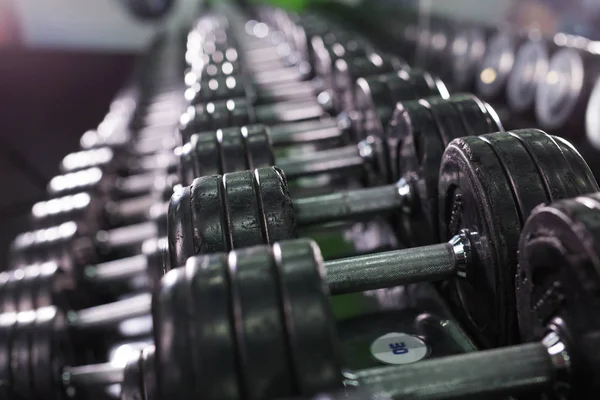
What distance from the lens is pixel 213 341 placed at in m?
0.59

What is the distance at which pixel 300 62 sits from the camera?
282 cm

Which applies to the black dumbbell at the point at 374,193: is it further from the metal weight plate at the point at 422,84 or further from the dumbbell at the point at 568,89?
the dumbbell at the point at 568,89

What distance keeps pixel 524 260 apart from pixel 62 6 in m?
4.77

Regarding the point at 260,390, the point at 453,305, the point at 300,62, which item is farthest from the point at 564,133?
the point at 260,390

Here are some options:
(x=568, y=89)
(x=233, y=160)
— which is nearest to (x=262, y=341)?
(x=233, y=160)

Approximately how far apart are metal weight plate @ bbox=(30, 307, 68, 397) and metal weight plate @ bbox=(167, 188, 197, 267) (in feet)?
1.58

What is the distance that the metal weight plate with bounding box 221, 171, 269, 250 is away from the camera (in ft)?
2.76

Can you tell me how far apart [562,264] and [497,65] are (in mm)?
2542

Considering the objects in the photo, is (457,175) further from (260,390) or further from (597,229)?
(260,390)

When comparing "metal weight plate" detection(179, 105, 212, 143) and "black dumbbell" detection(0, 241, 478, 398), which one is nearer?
"black dumbbell" detection(0, 241, 478, 398)

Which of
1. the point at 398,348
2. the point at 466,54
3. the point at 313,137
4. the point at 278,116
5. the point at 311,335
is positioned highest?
the point at 466,54

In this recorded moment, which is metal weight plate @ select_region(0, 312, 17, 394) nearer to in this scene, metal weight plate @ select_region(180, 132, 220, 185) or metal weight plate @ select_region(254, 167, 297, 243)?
metal weight plate @ select_region(180, 132, 220, 185)

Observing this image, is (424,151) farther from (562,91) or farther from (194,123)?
(562,91)

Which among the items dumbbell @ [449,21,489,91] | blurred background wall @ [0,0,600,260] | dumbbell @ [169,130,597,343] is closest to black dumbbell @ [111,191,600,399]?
dumbbell @ [169,130,597,343]
